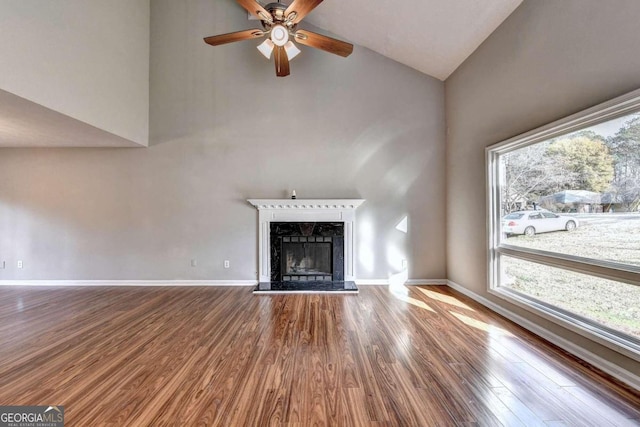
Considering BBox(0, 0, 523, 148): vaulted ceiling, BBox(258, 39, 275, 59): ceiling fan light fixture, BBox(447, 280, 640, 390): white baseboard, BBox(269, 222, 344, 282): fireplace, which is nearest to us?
BBox(447, 280, 640, 390): white baseboard

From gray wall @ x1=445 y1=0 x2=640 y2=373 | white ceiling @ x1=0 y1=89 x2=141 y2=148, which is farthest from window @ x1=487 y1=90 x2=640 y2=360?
white ceiling @ x1=0 y1=89 x2=141 y2=148

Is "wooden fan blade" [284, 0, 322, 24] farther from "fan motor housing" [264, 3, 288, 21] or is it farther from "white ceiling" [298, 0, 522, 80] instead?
"white ceiling" [298, 0, 522, 80]

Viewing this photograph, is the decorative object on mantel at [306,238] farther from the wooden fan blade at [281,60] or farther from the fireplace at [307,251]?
the wooden fan blade at [281,60]

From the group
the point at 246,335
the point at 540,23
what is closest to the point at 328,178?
the point at 246,335

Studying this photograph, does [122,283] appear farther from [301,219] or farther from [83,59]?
[83,59]

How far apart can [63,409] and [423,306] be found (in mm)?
3425

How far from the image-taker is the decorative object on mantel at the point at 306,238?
170 inches

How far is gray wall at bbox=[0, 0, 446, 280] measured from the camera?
14.3ft

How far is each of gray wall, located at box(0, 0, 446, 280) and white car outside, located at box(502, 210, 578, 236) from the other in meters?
1.28

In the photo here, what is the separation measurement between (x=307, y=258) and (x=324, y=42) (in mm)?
3062

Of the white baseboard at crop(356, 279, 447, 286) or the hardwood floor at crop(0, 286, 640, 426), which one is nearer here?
the hardwood floor at crop(0, 286, 640, 426)

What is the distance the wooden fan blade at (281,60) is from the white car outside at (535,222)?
130 inches

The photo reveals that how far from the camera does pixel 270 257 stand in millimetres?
4324

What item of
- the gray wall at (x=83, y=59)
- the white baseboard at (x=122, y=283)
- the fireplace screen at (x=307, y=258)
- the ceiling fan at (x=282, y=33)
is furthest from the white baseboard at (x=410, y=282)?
the gray wall at (x=83, y=59)
